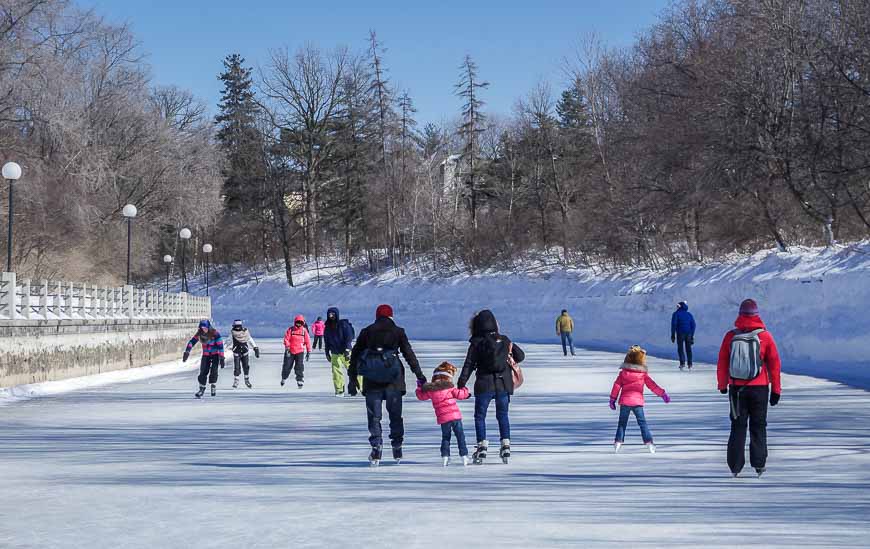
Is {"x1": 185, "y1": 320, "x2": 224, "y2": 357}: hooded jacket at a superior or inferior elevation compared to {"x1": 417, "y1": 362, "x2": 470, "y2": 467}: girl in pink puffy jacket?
superior

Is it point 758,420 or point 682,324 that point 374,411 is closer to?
point 758,420

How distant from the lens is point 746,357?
9.23 meters

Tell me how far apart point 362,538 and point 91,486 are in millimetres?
3391

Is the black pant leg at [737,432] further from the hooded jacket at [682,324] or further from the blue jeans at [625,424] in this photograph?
the hooded jacket at [682,324]

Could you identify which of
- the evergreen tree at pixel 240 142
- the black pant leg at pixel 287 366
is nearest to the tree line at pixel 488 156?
the evergreen tree at pixel 240 142

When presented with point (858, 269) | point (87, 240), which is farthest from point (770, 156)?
point (87, 240)

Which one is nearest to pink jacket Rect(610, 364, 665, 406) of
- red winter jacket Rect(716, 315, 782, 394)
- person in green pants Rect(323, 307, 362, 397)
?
red winter jacket Rect(716, 315, 782, 394)

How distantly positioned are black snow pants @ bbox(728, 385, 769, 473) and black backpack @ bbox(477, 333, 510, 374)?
2197mm

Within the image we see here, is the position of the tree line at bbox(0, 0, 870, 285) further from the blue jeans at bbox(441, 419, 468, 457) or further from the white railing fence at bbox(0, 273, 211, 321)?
the blue jeans at bbox(441, 419, 468, 457)

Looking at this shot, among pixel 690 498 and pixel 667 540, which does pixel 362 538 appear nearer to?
pixel 667 540

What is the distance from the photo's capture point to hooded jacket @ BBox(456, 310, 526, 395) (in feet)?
34.3

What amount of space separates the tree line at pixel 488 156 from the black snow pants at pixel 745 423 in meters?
23.1

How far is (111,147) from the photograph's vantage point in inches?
1919

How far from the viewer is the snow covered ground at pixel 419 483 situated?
693 cm
